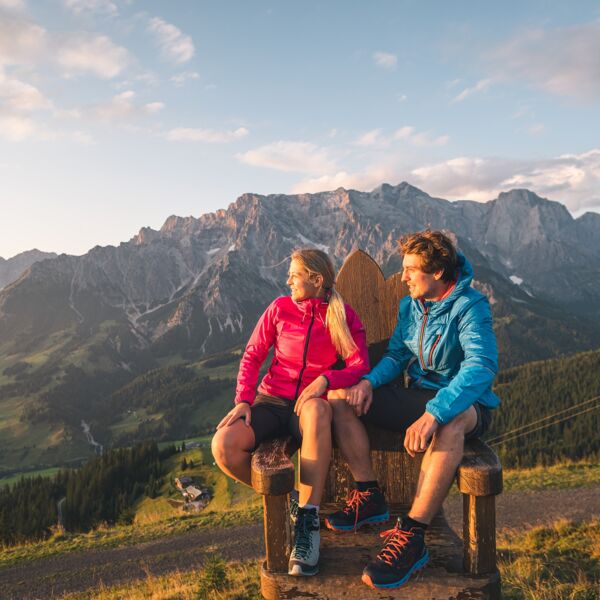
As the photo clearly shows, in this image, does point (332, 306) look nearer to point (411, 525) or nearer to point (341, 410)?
point (341, 410)

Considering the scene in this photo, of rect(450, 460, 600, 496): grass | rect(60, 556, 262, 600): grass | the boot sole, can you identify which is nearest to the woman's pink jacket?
the boot sole

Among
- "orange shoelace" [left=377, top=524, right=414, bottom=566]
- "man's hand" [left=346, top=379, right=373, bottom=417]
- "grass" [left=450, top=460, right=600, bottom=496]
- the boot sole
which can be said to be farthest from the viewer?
"grass" [left=450, top=460, right=600, bottom=496]

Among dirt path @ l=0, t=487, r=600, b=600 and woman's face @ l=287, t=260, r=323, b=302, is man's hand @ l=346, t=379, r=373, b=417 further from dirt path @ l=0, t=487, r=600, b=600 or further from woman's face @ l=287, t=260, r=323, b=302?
dirt path @ l=0, t=487, r=600, b=600

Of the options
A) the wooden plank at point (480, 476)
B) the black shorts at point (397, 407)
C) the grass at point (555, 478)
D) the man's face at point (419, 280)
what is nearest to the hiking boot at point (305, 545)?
the black shorts at point (397, 407)

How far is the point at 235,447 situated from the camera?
4.56 metres

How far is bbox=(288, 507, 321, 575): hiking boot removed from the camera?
3797mm

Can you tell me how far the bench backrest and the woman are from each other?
74cm

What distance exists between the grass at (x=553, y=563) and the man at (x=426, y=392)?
2962 mm

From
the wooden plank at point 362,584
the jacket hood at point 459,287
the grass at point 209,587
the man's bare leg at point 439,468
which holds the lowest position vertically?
the grass at point 209,587

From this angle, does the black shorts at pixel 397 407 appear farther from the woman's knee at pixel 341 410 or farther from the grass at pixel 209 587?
the grass at pixel 209 587

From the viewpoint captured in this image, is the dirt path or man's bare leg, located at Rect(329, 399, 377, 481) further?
the dirt path

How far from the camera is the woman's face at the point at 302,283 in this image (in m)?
5.19

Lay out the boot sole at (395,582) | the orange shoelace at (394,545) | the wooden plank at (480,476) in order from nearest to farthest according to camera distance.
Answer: the wooden plank at (480,476) < the boot sole at (395,582) < the orange shoelace at (394,545)

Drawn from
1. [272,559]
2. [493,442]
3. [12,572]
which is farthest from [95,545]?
[493,442]
